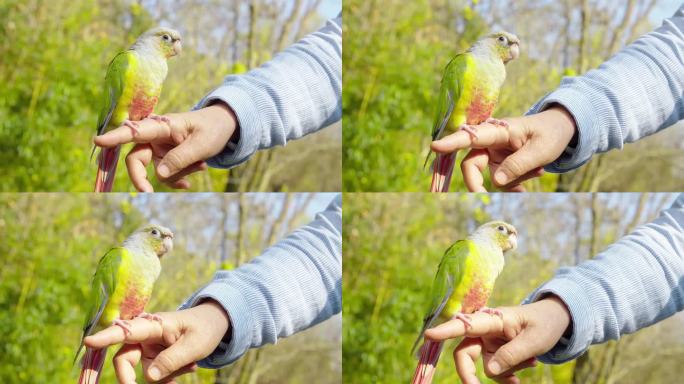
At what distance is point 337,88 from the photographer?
2.60 m

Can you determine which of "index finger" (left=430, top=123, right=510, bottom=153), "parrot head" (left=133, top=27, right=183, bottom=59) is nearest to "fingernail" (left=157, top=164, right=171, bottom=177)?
"parrot head" (left=133, top=27, right=183, bottom=59)

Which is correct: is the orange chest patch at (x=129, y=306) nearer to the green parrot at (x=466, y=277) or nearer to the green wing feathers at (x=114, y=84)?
the green wing feathers at (x=114, y=84)

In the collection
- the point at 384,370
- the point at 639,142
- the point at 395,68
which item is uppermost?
the point at 395,68

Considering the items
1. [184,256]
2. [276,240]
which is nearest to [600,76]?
[276,240]

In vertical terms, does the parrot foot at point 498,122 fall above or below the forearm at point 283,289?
above

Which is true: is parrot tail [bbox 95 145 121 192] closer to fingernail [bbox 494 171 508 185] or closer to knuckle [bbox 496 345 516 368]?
fingernail [bbox 494 171 508 185]

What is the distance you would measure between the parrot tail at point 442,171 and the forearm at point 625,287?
329 mm

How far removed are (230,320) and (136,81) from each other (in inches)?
22.6

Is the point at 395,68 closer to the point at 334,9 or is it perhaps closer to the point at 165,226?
the point at 334,9

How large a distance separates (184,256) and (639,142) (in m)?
1.08

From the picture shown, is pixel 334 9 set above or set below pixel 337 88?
Answer: above

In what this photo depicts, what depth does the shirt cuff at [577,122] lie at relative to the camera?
2441 millimetres

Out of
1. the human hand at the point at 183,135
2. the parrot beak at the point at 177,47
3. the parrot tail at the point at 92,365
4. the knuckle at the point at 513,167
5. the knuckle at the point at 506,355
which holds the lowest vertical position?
the parrot tail at the point at 92,365

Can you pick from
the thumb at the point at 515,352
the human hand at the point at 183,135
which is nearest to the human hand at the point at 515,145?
the thumb at the point at 515,352
